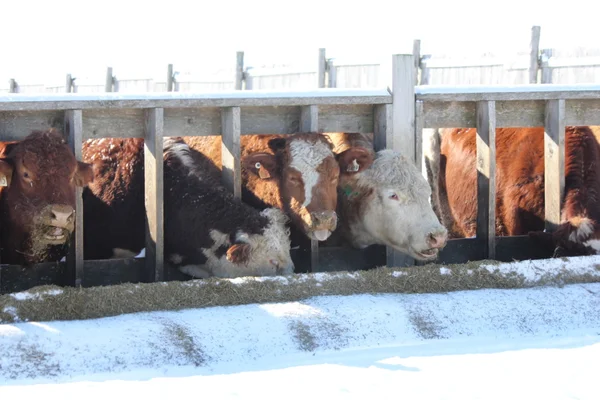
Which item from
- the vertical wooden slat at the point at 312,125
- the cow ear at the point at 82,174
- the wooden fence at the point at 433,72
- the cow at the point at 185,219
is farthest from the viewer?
the wooden fence at the point at 433,72

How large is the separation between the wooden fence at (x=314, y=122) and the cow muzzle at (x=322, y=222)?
1.45 feet

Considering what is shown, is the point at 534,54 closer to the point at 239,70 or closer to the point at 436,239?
the point at 239,70

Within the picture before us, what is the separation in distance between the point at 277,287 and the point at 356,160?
1838 millimetres

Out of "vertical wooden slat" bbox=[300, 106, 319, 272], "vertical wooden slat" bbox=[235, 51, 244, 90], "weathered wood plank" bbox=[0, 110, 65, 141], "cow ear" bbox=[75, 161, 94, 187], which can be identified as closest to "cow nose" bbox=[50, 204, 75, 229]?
"cow ear" bbox=[75, 161, 94, 187]

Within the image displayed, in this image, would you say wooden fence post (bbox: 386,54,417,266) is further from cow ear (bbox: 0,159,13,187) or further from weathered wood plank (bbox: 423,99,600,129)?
cow ear (bbox: 0,159,13,187)

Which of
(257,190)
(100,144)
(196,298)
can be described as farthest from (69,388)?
(100,144)

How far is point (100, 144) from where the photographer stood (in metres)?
8.65

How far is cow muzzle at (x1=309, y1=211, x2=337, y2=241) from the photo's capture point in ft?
23.8

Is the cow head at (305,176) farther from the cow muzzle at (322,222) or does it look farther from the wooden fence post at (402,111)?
the wooden fence post at (402,111)

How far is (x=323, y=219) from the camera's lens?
23.8ft

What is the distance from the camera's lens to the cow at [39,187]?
21.8 ft

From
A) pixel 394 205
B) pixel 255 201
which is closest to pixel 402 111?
pixel 394 205

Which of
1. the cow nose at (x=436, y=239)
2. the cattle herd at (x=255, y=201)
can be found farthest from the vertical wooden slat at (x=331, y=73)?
the cow nose at (x=436, y=239)

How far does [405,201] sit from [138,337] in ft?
10.0
